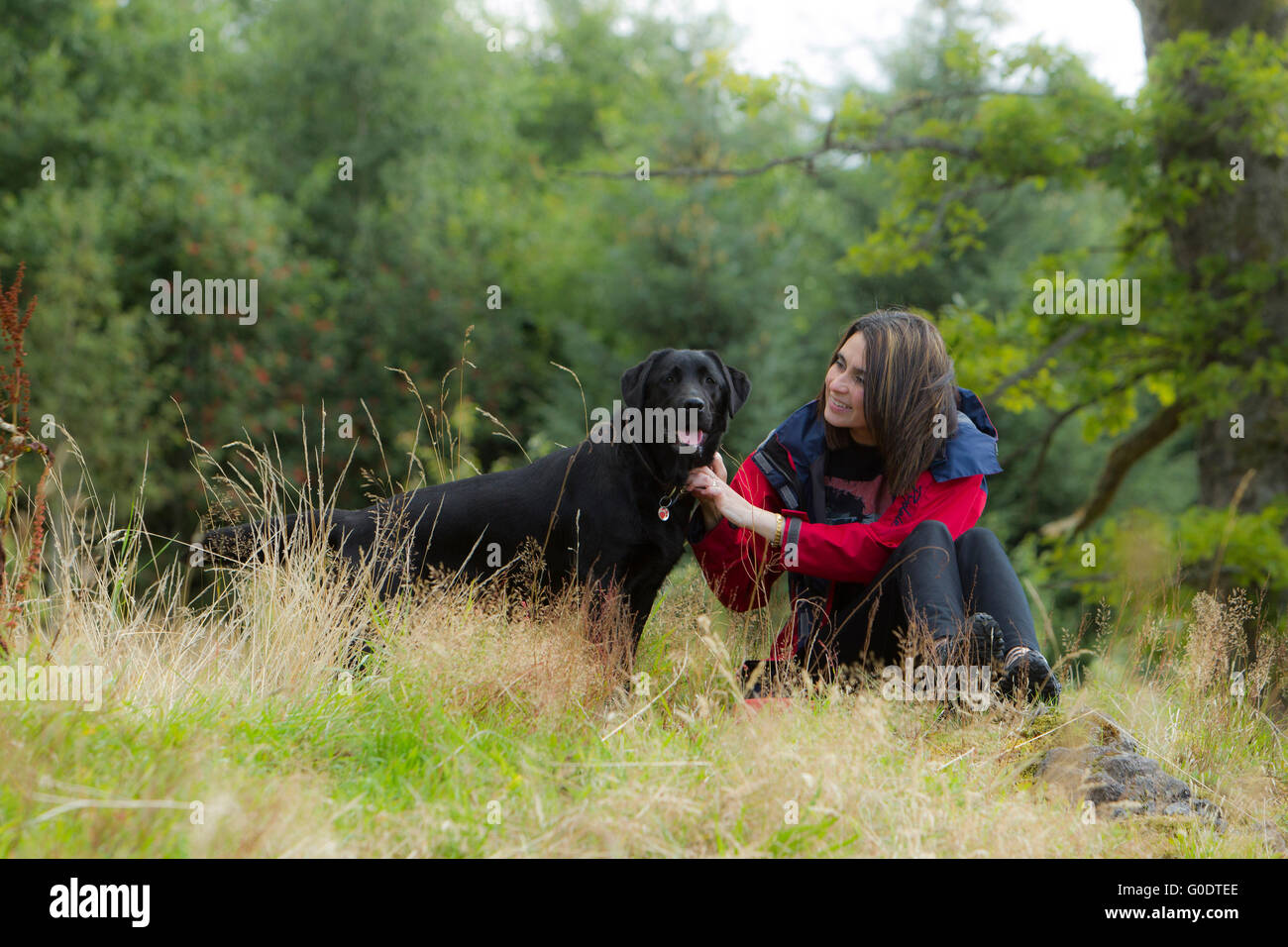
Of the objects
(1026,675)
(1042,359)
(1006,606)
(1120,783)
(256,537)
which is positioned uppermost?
(1042,359)

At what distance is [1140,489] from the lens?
1722 centimetres

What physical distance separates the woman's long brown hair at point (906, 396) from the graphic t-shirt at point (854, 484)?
12 centimetres

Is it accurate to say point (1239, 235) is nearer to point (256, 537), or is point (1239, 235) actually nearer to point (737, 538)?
point (737, 538)

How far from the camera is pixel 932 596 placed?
3.08m

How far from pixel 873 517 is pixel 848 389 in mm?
449

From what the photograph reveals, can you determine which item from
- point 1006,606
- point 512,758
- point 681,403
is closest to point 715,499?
point 681,403

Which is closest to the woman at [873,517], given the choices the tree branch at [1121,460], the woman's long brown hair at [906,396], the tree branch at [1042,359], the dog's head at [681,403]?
the woman's long brown hair at [906,396]

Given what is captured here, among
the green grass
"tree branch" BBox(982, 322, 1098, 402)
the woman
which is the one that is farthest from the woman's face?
"tree branch" BBox(982, 322, 1098, 402)

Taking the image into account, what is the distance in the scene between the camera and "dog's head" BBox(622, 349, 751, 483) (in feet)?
11.7

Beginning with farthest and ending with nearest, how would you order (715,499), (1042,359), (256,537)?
(1042,359) < (256,537) < (715,499)

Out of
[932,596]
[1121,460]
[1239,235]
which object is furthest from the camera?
[1121,460]

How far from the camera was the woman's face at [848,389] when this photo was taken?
350 centimetres

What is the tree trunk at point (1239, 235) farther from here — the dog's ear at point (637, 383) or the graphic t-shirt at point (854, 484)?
the dog's ear at point (637, 383)

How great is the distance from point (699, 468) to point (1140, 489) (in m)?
15.7
